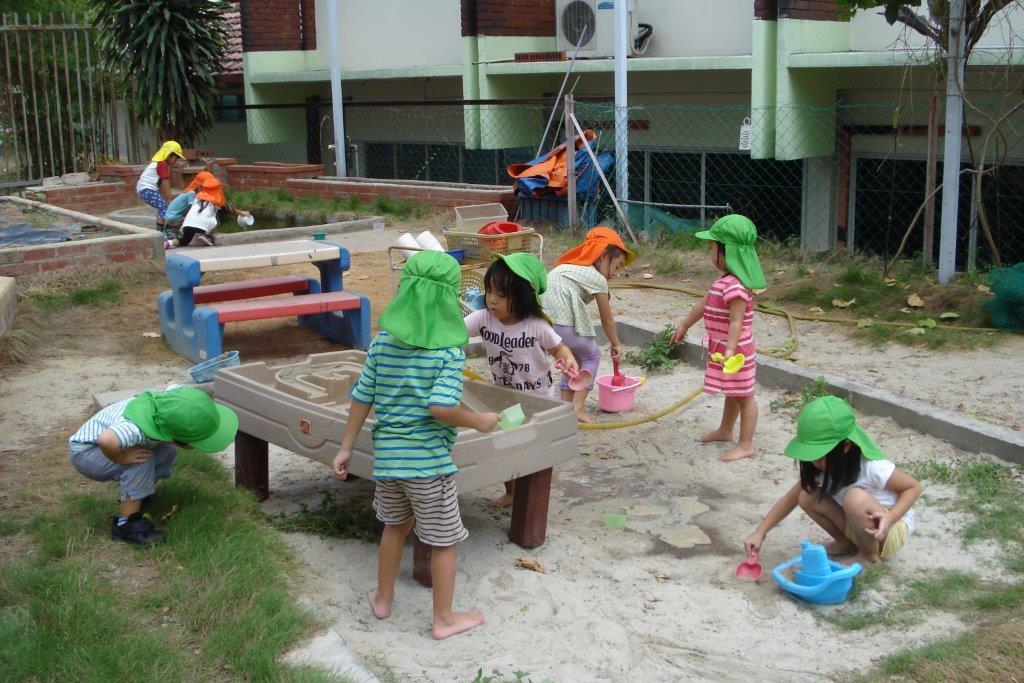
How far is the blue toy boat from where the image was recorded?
4.20 m

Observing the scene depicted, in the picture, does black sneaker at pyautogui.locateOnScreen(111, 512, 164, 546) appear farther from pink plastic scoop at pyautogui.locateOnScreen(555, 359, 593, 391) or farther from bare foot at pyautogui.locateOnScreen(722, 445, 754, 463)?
bare foot at pyautogui.locateOnScreen(722, 445, 754, 463)

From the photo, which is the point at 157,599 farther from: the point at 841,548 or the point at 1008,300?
the point at 1008,300

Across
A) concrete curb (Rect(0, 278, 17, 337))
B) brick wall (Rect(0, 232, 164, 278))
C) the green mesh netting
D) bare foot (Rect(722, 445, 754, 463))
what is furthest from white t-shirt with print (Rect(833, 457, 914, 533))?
brick wall (Rect(0, 232, 164, 278))

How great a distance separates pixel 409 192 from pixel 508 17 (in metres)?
3.28

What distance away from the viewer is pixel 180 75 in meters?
17.2

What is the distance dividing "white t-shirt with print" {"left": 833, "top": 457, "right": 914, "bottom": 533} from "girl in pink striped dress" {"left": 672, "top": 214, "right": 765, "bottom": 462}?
1.40 metres

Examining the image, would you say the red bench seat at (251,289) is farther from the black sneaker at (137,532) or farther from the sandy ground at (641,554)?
the black sneaker at (137,532)

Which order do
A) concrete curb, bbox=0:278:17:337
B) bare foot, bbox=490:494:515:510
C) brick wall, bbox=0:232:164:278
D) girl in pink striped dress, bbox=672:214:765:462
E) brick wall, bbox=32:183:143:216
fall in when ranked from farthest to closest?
brick wall, bbox=32:183:143:216 → brick wall, bbox=0:232:164:278 → concrete curb, bbox=0:278:17:337 → girl in pink striped dress, bbox=672:214:765:462 → bare foot, bbox=490:494:515:510

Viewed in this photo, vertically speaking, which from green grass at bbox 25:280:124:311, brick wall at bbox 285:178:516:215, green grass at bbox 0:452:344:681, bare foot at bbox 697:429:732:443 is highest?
brick wall at bbox 285:178:516:215

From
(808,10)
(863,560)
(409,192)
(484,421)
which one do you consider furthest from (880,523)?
(409,192)

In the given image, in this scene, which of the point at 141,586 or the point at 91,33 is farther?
the point at 91,33

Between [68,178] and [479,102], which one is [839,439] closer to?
[479,102]

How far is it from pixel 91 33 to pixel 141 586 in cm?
1556

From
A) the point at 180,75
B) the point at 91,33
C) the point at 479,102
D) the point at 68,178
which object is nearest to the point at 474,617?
the point at 479,102
